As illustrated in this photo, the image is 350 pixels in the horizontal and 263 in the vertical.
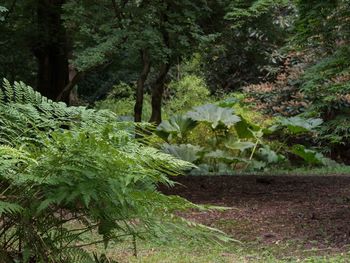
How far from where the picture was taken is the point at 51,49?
10930 mm

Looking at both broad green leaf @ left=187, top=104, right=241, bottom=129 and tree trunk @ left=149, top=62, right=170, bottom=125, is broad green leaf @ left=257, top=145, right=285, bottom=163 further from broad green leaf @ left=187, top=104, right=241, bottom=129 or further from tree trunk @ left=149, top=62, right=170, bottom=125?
tree trunk @ left=149, top=62, right=170, bottom=125

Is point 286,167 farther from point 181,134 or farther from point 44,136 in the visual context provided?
point 44,136

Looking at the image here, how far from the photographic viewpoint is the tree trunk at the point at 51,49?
33.2 feet

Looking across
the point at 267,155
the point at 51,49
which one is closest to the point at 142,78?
the point at 51,49

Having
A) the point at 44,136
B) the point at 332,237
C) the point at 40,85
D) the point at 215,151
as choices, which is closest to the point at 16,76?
the point at 40,85

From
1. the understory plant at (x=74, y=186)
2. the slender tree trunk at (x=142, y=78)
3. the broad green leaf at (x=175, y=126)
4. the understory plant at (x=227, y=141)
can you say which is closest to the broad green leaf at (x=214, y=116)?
the understory plant at (x=227, y=141)

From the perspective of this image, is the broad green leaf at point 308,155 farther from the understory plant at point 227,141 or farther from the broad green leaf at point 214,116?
the broad green leaf at point 214,116

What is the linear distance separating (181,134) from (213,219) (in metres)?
6.06

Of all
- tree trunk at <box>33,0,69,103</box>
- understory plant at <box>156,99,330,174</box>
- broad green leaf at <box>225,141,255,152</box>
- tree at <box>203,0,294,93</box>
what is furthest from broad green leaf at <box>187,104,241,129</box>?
tree trunk at <box>33,0,69,103</box>

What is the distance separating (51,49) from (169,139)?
348 cm

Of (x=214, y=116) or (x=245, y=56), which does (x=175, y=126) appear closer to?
(x=214, y=116)

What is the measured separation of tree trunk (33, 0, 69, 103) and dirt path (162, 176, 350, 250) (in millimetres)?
3207

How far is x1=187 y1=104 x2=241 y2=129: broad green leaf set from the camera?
11773 mm

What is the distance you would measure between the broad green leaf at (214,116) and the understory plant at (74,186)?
29.8 ft
